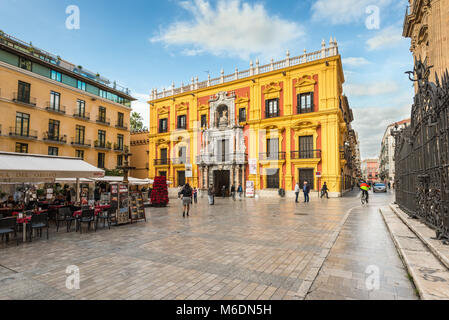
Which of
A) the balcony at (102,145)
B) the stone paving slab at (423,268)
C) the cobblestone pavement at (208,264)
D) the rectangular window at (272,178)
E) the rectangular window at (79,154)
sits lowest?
the cobblestone pavement at (208,264)

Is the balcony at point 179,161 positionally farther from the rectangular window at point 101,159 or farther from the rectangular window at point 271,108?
the rectangular window at point 271,108

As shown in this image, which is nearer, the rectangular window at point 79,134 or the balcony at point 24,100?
the balcony at point 24,100

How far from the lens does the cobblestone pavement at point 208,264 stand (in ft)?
11.0

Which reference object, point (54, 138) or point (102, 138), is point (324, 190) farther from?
point (54, 138)

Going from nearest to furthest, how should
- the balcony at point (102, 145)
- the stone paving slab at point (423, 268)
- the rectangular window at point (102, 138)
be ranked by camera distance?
1. the stone paving slab at point (423, 268)
2. the balcony at point (102, 145)
3. the rectangular window at point (102, 138)

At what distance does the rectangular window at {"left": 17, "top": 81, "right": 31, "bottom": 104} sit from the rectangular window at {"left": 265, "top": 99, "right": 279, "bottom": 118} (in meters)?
22.4

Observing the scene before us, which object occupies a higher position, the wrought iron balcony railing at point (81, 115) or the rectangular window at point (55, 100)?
the rectangular window at point (55, 100)

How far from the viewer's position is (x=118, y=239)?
260 inches

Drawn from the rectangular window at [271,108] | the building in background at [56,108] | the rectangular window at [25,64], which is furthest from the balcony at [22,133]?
the rectangular window at [271,108]

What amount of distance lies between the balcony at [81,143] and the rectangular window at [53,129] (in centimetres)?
160

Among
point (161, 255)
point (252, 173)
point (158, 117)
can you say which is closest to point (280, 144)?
point (252, 173)

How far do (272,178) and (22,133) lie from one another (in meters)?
23.2

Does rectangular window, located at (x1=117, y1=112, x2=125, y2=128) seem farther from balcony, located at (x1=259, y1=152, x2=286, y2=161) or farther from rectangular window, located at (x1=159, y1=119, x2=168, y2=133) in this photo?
balcony, located at (x1=259, y1=152, x2=286, y2=161)

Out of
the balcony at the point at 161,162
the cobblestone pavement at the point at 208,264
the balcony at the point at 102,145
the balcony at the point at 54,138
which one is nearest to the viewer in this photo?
the cobblestone pavement at the point at 208,264
